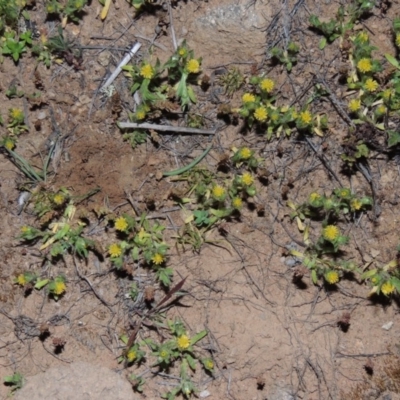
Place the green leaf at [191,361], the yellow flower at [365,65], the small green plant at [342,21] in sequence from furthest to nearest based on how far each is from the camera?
the green leaf at [191,361] → the small green plant at [342,21] → the yellow flower at [365,65]

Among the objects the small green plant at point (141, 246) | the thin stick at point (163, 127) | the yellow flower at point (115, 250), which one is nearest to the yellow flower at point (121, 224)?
the small green plant at point (141, 246)

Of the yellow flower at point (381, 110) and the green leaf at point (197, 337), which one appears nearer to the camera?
the yellow flower at point (381, 110)

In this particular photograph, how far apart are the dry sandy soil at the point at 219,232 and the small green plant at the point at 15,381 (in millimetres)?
62

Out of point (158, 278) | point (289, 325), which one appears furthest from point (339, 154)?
point (158, 278)

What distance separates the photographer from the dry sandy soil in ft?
15.3

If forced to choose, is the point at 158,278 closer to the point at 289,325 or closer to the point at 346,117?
the point at 289,325

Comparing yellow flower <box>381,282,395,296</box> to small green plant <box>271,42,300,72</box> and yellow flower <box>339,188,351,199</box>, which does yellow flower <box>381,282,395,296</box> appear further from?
small green plant <box>271,42,300,72</box>

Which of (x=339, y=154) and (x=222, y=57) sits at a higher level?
(x=222, y=57)

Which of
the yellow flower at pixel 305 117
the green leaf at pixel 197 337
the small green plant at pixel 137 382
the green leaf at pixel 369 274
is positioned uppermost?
the yellow flower at pixel 305 117

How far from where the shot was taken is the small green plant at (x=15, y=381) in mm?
4699

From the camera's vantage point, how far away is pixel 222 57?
4.68 m

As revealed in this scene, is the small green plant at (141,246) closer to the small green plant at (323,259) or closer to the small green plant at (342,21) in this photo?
the small green plant at (323,259)

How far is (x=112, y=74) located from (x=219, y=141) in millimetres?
881

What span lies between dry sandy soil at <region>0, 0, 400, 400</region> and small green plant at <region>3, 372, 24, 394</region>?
0.06 m
